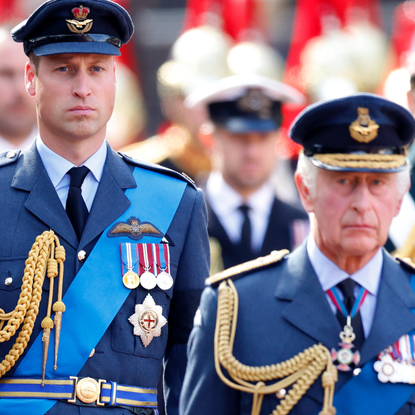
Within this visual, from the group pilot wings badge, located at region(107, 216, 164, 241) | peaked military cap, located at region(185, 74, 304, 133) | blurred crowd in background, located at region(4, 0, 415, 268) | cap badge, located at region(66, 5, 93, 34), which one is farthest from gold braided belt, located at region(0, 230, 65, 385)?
blurred crowd in background, located at region(4, 0, 415, 268)

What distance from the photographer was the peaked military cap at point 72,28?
3.88 metres

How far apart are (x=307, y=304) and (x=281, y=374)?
25 cm

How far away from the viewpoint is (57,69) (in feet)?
12.7

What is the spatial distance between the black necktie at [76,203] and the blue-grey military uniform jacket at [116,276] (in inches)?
1.1

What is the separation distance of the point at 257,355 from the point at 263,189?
3687 mm

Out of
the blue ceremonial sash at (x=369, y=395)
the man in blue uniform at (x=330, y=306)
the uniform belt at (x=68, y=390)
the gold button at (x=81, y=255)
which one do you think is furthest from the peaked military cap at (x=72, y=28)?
the blue ceremonial sash at (x=369, y=395)

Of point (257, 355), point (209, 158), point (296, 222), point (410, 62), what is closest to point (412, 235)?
point (296, 222)

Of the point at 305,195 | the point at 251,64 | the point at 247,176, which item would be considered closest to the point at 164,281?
the point at 305,195

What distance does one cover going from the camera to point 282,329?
356 cm

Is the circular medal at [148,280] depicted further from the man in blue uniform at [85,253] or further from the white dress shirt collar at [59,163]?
the white dress shirt collar at [59,163]

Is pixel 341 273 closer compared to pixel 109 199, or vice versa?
pixel 341 273

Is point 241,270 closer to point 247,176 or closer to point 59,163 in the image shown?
point 59,163

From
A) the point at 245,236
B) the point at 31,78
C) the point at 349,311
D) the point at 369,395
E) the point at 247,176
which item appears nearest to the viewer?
the point at 369,395

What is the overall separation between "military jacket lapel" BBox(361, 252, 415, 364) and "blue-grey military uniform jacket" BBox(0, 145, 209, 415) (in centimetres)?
79
